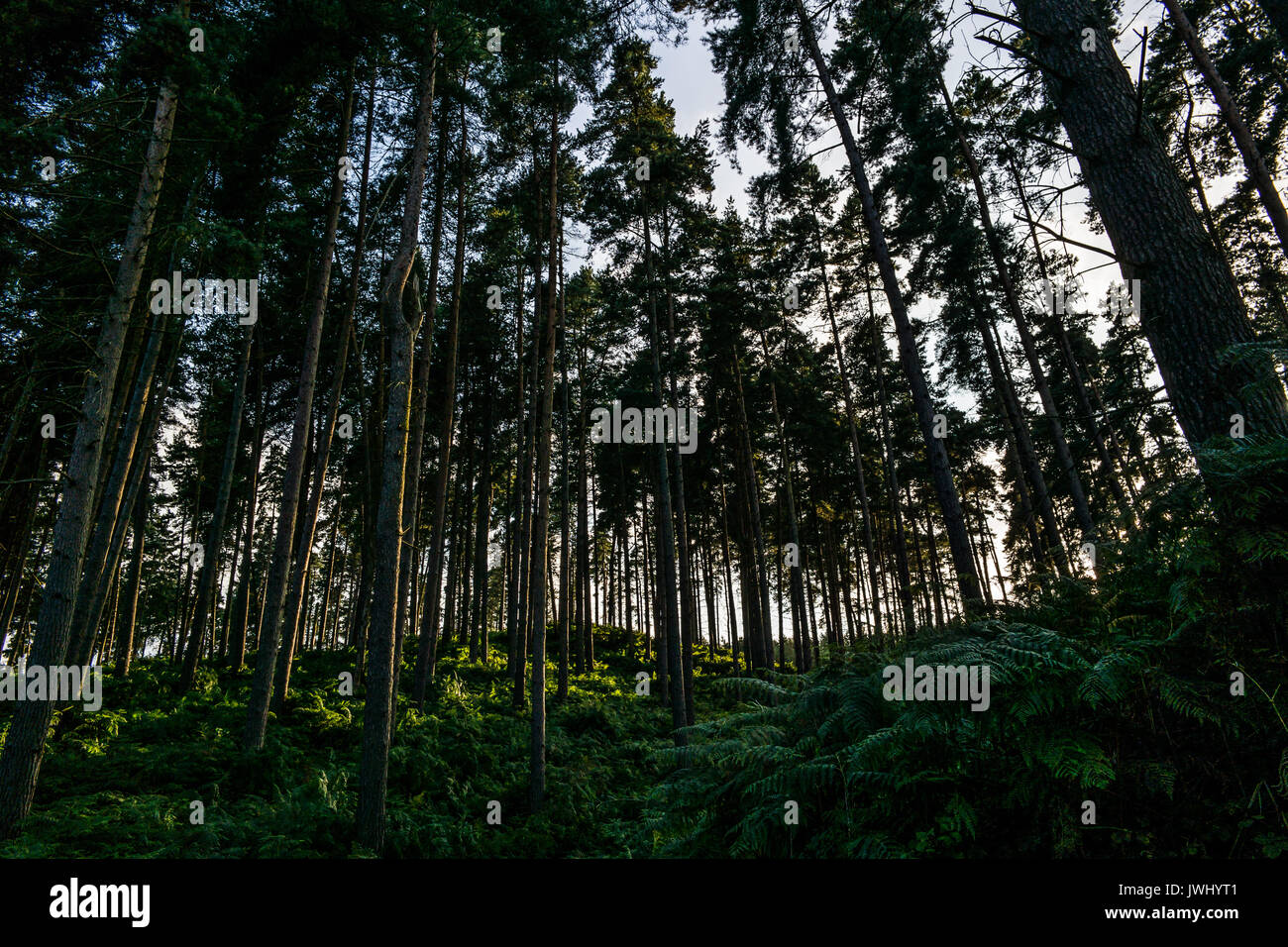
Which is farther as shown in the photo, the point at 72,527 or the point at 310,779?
the point at 310,779

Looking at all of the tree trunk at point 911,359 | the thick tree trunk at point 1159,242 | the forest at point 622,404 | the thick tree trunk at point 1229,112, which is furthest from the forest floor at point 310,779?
the thick tree trunk at point 1229,112

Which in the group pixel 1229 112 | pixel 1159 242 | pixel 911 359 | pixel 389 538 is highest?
pixel 1229 112

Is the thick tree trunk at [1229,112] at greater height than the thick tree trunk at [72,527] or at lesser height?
greater

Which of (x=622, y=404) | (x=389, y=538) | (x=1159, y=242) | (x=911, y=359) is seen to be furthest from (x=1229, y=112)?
(x=622, y=404)

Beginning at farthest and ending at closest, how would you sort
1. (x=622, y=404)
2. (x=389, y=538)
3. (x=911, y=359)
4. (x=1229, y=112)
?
(x=622, y=404)
(x=911, y=359)
(x=1229, y=112)
(x=389, y=538)

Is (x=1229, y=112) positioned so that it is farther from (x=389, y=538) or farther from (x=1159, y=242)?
(x=389, y=538)

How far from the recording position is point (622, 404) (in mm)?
21609

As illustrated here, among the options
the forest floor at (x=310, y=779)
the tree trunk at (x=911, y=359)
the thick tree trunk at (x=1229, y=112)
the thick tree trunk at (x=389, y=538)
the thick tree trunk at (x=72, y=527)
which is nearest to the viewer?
the thick tree trunk at (x=72, y=527)

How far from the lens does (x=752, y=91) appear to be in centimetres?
1116

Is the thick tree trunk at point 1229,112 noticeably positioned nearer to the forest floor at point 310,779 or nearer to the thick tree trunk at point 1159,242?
the thick tree trunk at point 1159,242

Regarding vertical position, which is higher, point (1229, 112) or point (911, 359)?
point (1229, 112)

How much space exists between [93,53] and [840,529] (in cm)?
3377

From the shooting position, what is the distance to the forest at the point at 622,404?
8.54ft
